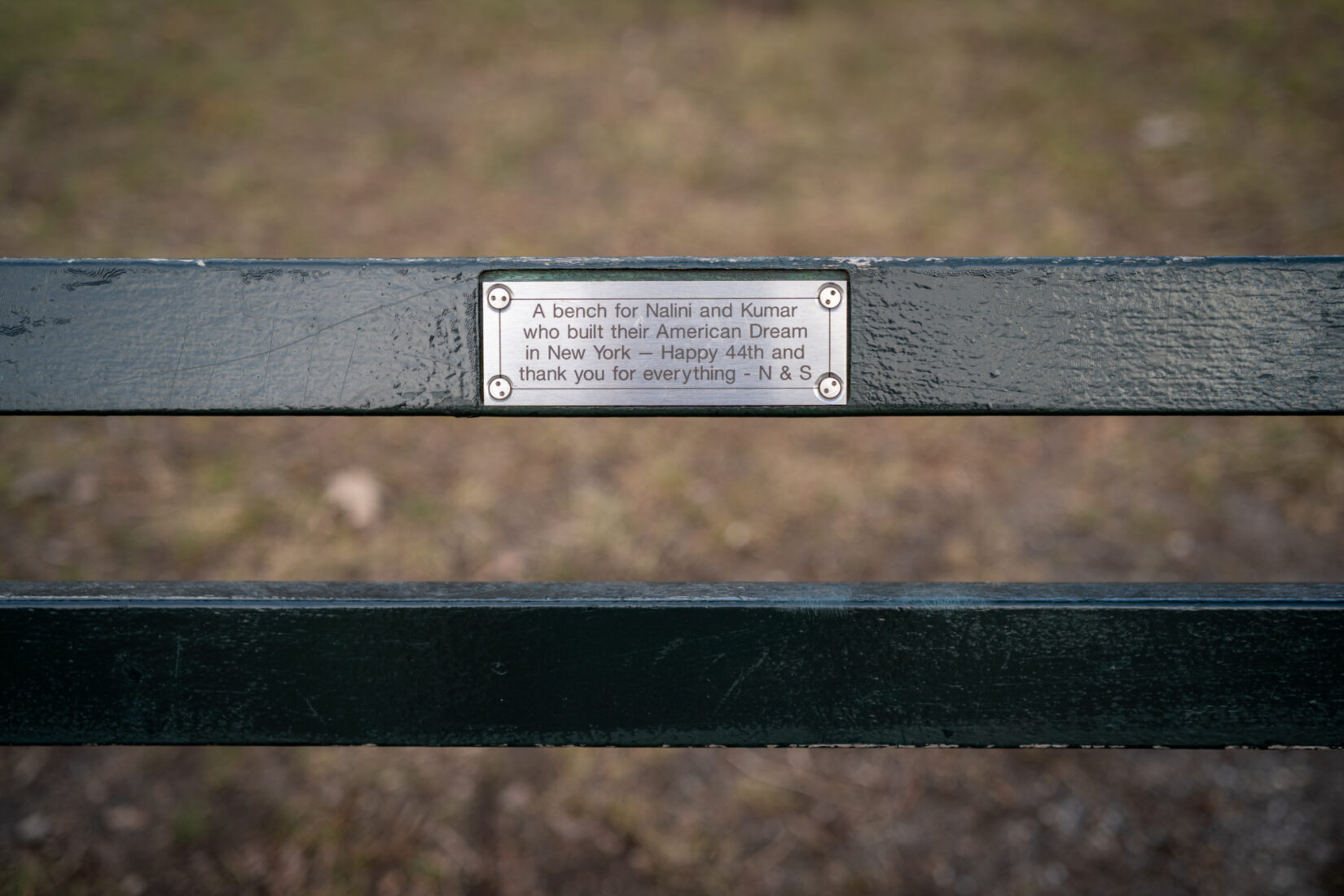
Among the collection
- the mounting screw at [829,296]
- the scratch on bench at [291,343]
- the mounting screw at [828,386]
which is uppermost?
the mounting screw at [829,296]

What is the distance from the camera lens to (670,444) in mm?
3027

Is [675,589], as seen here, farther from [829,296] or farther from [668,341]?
[829,296]

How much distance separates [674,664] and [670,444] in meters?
1.92

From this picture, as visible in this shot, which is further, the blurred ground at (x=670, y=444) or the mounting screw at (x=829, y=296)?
the blurred ground at (x=670, y=444)

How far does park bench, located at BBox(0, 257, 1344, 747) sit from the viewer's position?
1.06m

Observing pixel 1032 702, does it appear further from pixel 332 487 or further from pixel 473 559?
pixel 332 487

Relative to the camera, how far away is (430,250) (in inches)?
147

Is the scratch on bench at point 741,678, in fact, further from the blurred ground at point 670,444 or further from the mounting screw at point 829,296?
the blurred ground at point 670,444

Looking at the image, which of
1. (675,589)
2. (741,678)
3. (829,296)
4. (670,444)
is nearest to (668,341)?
(829,296)

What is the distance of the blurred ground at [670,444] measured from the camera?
6.03ft

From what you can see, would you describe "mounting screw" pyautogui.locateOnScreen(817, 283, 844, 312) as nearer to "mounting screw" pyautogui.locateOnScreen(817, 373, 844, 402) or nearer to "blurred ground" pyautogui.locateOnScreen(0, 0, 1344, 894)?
"mounting screw" pyautogui.locateOnScreen(817, 373, 844, 402)

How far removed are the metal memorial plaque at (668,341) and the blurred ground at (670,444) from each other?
3.93 feet

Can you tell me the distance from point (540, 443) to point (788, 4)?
4.31m

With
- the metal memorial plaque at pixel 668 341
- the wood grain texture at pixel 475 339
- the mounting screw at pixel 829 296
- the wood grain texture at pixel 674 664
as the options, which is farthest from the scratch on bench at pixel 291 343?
the mounting screw at pixel 829 296
